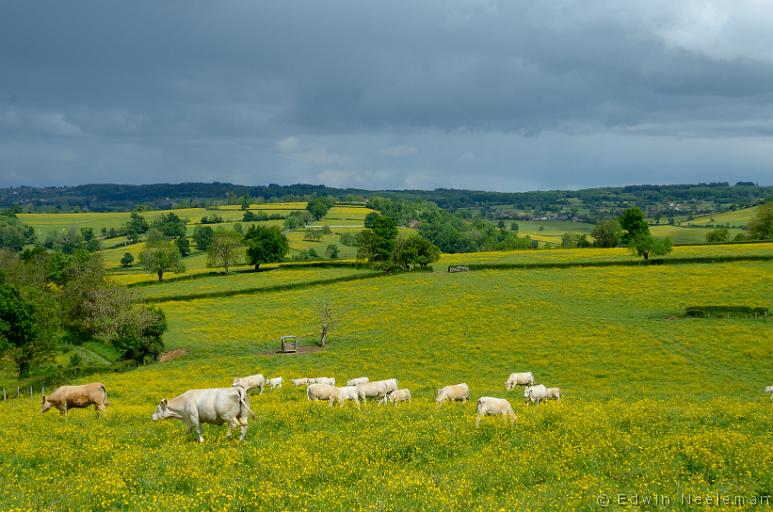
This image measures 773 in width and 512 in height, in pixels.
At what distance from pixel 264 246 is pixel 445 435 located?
306 ft

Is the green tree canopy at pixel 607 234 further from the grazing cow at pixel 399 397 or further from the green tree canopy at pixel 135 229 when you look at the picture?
the green tree canopy at pixel 135 229

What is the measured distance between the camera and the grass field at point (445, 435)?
1341 cm

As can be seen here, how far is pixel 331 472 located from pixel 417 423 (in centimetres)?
606

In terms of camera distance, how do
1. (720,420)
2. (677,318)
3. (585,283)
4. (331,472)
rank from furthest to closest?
(585,283), (677,318), (720,420), (331,472)

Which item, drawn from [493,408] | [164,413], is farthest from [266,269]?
[493,408]

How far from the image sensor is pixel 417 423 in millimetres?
20250

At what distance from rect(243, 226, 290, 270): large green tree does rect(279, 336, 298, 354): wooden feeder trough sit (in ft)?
167

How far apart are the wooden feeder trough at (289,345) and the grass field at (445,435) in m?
2.13

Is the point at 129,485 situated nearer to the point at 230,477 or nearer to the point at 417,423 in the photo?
the point at 230,477

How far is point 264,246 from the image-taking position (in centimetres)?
10794

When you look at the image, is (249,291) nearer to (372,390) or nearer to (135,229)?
(372,390)

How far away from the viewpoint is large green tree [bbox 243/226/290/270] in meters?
107

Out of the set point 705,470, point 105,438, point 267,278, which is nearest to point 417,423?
point 705,470

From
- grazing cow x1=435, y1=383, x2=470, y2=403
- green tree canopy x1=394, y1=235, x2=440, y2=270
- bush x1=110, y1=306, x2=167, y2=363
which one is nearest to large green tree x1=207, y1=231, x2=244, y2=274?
green tree canopy x1=394, y1=235, x2=440, y2=270
